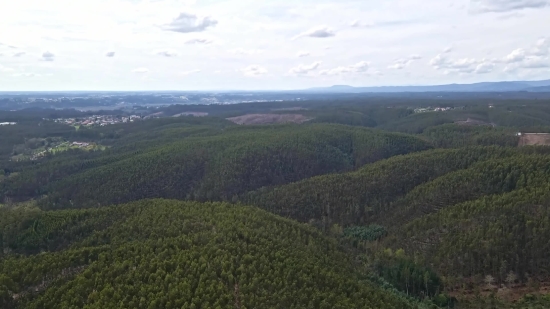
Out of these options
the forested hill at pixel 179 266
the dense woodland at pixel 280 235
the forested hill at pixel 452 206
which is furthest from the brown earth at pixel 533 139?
the forested hill at pixel 179 266

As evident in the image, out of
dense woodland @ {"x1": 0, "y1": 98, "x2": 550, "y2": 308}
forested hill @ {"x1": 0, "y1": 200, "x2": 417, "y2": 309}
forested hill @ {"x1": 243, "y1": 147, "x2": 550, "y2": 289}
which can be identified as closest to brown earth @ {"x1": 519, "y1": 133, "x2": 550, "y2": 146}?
dense woodland @ {"x1": 0, "y1": 98, "x2": 550, "y2": 308}

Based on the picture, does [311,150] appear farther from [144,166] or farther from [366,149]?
[144,166]

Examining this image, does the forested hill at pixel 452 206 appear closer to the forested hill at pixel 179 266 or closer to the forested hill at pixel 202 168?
the forested hill at pixel 202 168

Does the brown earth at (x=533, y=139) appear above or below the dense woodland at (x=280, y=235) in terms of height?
above

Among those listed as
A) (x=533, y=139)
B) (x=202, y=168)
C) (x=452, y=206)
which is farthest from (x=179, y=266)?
(x=533, y=139)

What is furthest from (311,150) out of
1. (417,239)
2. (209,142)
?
(417,239)

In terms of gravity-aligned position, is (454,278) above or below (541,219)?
below
